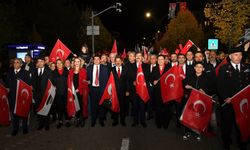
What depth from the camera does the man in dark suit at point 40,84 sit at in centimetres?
1086

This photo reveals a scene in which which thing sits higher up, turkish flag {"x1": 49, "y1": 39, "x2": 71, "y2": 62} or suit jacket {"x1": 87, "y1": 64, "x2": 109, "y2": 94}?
turkish flag {"x1": 49, "y1": 39, "x2": 71, "y2": 62}

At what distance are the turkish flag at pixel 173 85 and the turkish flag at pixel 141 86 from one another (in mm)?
558

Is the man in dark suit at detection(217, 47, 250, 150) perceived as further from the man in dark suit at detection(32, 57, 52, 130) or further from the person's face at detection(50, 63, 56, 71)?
the person's face at detection(50, 63, 56, 71)

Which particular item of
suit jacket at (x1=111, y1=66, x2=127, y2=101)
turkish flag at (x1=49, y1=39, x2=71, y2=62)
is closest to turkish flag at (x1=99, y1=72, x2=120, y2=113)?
suit jacket at (x1=111, y1=66, x2=127, y2=101)

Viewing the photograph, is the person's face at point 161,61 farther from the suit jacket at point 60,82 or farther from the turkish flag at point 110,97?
the suit jacket at point 60,82

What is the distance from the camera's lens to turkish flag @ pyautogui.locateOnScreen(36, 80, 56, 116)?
10727mm

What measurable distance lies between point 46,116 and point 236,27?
22.5 meters

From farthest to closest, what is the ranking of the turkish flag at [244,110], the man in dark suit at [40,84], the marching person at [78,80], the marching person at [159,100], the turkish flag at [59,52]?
1. the turkish flag at [59,52]
2. the marching person at [78,80]
3. the man in dark suit at [40,84]
4. the marching person at [159,100]
5. the turkish flag at [244,110]

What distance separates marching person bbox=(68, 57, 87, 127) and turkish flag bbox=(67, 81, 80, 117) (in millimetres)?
94

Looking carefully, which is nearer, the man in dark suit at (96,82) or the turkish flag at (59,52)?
the man in dark suit at (96,82)

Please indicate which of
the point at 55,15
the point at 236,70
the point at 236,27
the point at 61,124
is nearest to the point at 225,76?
the point at 236,70

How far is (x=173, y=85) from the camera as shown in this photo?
1039 centimetres

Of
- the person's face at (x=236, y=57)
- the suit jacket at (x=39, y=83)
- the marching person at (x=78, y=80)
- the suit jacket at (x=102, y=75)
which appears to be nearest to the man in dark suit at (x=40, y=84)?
the suit jacket at (x=39, y=83)

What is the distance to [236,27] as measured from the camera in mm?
30391
